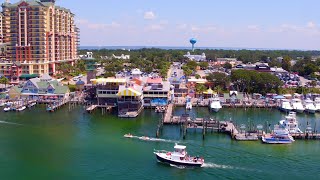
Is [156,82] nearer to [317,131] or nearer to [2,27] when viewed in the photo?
[317,131]

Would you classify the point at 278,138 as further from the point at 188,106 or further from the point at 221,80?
the point at 221,80

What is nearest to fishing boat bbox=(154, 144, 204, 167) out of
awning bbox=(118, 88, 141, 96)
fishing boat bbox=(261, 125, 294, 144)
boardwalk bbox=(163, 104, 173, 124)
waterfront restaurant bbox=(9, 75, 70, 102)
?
fishing boat bbox=(261, 125, 294, 144)

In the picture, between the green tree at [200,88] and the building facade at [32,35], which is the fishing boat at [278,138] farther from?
the building facade at [32,35]

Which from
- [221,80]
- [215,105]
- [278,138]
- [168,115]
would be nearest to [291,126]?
[278,138]

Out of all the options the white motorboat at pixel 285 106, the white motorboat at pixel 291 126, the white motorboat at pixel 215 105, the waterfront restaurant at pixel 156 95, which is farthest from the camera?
the waterfront restaurant at pixel 156 95

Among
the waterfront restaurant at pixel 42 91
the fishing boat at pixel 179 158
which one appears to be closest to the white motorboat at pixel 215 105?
the fishing boat at pixel 179 158

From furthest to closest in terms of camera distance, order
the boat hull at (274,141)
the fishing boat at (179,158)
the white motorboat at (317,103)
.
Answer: the white motorboat at (317,103) → the boat hull at (274,141) → the fishing boat at (179,158)

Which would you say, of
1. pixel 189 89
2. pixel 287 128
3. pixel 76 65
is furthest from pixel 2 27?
pixel 287 128
